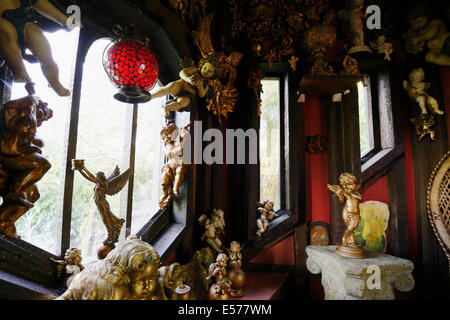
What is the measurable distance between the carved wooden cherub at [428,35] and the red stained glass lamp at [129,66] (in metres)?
4.38

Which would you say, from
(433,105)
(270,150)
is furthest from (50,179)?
(433,105)

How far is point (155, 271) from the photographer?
151 centimetres

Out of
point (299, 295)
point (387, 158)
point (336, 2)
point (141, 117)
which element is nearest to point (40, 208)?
point (141, 117)

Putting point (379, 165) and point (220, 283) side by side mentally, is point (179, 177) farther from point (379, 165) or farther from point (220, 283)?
point (379, 165)

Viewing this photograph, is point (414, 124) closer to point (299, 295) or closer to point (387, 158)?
point (387, 158)

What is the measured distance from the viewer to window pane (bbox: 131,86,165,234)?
231 centimetres

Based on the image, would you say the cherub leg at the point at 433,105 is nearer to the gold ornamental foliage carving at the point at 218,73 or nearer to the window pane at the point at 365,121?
the window pane at the point at 365,121

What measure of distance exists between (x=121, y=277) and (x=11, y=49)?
1.35 m

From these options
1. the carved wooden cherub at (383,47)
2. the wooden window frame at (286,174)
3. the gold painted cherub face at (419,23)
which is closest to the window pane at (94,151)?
the wooden window frame at (286,174)

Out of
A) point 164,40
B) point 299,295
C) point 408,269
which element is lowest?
point 299,295

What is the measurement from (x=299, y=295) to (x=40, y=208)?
331 centimetres

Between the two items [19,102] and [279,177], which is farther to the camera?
[279,177]

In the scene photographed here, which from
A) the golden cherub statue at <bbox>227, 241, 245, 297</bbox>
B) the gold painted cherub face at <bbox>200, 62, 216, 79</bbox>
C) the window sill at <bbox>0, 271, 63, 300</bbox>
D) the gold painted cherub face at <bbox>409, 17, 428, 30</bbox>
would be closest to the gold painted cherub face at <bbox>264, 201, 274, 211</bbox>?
the golden cherub statue at <bbox>227, 241, 245, 297</bbox>

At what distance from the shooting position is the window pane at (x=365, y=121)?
13.3ft
